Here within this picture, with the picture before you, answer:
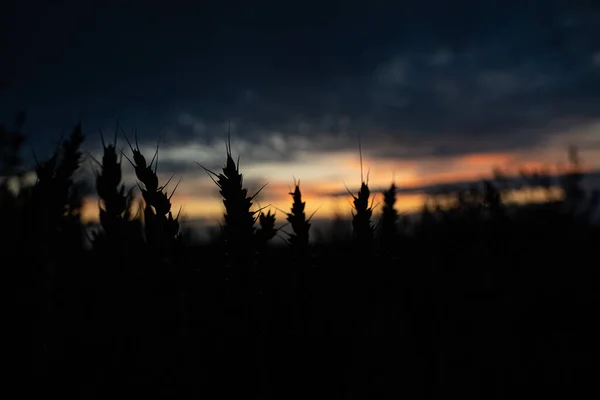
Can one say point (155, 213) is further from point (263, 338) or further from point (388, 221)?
point (388, 221)

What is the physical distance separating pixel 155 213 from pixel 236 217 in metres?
0.45

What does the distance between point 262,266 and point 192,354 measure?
634 mm

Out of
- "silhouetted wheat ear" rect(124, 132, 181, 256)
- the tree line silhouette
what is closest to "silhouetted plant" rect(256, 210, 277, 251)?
the tree line silhouette

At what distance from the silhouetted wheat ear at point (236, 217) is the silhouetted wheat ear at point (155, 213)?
0.31 meters

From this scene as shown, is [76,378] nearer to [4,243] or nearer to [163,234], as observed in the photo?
[163,234]

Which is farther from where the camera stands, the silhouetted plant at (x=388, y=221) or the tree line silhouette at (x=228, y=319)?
the silhouetted plant at (x=388, y=221)

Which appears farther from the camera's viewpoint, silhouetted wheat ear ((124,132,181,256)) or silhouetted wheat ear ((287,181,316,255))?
silhouetted wheat ear ((287,181,316,255))

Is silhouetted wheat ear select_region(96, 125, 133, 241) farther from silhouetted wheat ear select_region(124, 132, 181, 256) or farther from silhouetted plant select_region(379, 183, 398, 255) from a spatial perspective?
silhouetted plant select_region(379, 183, 398, 255)

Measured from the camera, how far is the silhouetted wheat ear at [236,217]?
7.62 feet

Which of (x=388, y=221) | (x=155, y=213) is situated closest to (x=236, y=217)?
(x=155, y=213)

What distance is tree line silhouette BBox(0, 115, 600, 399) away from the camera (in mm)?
1992

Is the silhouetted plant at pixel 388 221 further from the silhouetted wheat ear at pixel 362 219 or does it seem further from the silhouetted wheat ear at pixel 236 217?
the silhouetted wheat ear at pixel 236 217

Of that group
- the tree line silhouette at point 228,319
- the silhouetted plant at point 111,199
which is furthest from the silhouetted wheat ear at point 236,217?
the silhouetted plant at point 111,199

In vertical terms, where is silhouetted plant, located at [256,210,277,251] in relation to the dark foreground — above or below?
above
